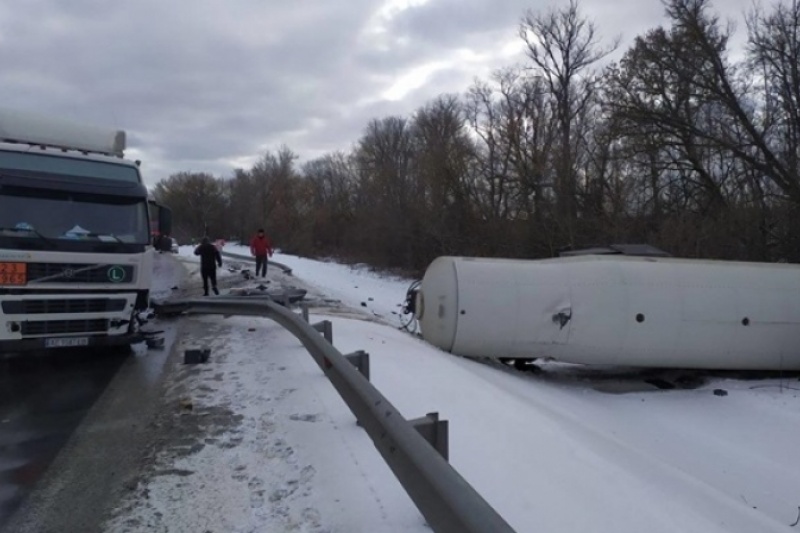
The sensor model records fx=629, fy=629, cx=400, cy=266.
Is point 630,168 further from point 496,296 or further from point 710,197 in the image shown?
point 496,296

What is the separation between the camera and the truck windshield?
327 inches

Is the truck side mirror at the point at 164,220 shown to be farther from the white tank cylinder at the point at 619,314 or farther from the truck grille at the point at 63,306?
the white tank cylinder at the point at 619,314

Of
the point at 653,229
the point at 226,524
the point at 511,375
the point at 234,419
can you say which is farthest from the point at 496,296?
the point at 653,229

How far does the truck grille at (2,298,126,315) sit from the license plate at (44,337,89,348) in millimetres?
367

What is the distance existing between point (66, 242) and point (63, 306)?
860mm

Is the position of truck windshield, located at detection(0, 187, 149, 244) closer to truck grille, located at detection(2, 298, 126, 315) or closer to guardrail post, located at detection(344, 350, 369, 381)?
truck grille, located at detection(2, 298, 126, 315)

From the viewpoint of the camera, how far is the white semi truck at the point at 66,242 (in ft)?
26.5

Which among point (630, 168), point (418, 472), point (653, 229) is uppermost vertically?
point (630, 168)

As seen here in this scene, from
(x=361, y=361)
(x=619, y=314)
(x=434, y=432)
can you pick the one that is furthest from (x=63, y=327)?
(x=619, y=314)

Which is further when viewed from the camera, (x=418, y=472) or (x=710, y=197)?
(x=710, y=197)

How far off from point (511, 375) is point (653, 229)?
14691mm

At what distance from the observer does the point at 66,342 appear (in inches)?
328

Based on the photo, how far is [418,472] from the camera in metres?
3.00

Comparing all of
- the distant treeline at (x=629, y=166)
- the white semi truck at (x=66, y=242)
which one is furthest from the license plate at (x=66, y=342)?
the distant treeline at (x=629, y=166)
